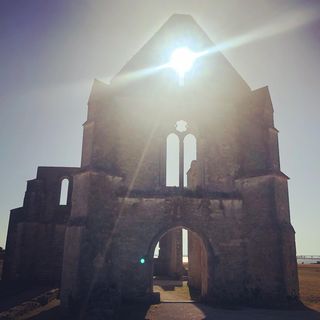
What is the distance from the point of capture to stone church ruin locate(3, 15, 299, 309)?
1219cm

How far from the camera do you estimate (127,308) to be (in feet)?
37.0

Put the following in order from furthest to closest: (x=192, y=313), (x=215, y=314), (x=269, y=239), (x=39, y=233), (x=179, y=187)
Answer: (x=39, y=233) → (x=179, y=187) → (x=269, y=239) → (x=192, y=313) → (x=215, y=314)

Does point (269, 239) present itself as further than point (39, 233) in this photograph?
No

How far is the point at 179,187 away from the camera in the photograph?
13727 mm

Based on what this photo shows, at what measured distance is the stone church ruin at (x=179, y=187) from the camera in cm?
1219

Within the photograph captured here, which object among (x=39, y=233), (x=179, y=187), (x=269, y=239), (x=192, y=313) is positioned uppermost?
(x=179, y=187)

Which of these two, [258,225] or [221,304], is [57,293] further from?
[258,225]

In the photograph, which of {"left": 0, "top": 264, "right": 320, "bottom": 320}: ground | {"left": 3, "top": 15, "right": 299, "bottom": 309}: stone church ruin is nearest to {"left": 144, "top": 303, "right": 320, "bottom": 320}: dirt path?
{"left": 0, "top": 264, "right": 320, "bottom": 320}: ground

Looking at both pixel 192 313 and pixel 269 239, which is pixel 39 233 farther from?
pixel 269 239

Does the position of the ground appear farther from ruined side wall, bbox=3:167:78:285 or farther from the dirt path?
ruined side wall, bbox=3:167:78:285

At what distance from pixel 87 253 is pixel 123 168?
3.75m

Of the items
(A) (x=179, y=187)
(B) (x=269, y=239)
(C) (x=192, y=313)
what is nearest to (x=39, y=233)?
(A) (x=179, y=187)

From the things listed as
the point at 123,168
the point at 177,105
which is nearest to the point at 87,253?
the point at 123,168

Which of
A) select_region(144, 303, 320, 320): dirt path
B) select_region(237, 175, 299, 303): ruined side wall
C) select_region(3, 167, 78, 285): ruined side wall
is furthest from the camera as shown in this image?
select_region(3, 167, 78, 285): ruined side wall
